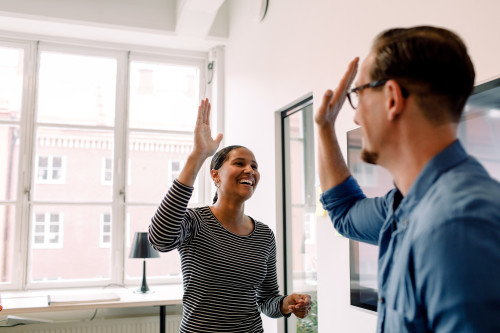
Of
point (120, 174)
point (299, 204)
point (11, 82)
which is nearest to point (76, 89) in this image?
point (11, 82)

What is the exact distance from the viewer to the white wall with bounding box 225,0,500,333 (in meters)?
1.49

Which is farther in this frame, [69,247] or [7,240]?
[69,247]

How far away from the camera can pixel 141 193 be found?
4.34 m

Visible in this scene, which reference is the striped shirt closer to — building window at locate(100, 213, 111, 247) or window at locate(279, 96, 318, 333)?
window at locate(279, 96, 318, 333)

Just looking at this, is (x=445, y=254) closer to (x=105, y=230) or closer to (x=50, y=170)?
(x=105, y=230)

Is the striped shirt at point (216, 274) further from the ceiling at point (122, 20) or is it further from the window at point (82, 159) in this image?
the window at point (82, 159)

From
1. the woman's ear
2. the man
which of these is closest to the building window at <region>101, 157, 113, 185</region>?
the woman's ear

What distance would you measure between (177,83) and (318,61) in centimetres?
254

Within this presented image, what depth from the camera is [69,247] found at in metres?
4.07

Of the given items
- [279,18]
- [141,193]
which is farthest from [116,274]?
[279,18]

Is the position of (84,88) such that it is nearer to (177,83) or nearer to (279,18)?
(177,83)

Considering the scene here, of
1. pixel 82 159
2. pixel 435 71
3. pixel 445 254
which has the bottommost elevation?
pixel 445 254

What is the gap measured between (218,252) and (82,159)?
303 centimetres

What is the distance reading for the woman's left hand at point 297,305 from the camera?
1605 millimetres
